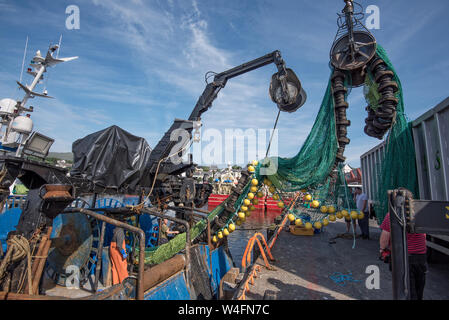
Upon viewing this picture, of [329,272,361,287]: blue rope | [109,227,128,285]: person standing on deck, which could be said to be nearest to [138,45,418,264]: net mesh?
[109,227,128,285]: person standing on deck

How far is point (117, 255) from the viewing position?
523 centimetres

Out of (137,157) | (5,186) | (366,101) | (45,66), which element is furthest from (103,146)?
(45,66)

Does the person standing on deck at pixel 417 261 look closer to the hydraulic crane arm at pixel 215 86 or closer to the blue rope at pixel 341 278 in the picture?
the blue rope at pixel 341 278

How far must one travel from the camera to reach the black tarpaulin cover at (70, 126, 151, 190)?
7215 millimetres

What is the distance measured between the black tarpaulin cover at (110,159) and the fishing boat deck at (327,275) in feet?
17.3

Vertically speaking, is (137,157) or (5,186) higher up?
(137,157)

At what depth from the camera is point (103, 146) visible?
750 centimetres

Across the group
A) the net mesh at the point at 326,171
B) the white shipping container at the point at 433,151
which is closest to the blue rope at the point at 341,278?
the net mesh at the point at 326,171

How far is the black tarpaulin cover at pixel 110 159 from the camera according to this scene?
7215 millimetres

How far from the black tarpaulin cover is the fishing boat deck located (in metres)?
5.26

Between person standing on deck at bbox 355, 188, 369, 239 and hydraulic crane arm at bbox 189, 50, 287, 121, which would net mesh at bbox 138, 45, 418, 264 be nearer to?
person standing on deck at bbox 355, 188, 369, 239
